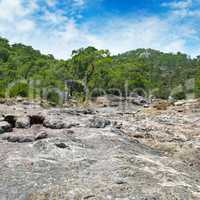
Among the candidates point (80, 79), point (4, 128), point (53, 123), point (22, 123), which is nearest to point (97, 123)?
point (53, 123)

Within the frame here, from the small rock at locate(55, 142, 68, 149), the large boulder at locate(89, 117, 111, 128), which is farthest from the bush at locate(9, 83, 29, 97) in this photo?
the small rock at locate(55, 142, 68, 149)

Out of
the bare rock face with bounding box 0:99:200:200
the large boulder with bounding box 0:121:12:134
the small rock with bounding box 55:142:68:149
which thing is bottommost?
the bare rock face with bounding box 0:99:200:200

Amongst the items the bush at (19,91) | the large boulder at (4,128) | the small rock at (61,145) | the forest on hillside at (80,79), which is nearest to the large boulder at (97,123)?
the large boulder at (4,128)

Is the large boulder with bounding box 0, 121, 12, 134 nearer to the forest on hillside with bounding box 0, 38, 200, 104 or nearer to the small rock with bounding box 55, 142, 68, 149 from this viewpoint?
the small rock with bounding box 55, 142, 68, 149

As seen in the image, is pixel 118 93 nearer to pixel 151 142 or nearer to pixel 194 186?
pixel 151 142

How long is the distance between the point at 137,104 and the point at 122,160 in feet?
180

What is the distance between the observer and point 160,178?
1164 cm

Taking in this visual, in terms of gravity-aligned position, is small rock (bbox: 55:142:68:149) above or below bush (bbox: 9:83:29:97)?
below

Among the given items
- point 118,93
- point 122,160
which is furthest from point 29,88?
point 122,160

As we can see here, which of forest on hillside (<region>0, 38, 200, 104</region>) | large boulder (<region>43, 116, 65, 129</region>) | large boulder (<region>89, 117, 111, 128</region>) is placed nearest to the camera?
large boulder (<region>43, 116, 65, 129</region>)

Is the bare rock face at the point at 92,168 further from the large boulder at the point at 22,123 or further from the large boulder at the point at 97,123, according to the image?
the large boulder at the point at 97,123

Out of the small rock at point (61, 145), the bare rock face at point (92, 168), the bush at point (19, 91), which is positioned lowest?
the bare rock face at point (92, 168)

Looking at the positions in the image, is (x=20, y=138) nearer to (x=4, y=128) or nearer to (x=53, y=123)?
(x=4, y=128)

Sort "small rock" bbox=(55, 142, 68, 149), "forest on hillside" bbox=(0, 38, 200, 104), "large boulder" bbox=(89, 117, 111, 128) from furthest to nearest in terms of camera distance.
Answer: "forest on hillside" bbox=(0, 38, 200, 104)
"large boulder" bbox=(89, 117, 111, 128)
"small rock" bbox=(55, 142, 68, 149)
